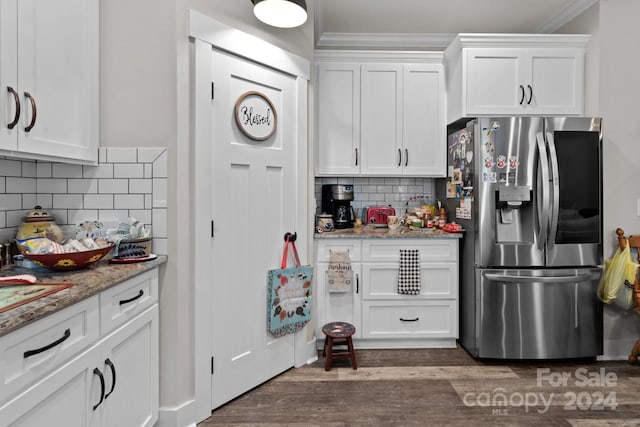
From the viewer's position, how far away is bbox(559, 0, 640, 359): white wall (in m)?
2.70

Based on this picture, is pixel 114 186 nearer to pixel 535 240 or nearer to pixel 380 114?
pixel 380 114

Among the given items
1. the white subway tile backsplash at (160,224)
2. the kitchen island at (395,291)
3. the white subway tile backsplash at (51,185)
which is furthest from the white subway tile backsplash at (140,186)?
the kitchen island at (395,291)

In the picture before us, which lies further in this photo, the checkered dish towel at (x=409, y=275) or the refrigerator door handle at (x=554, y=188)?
the checkered dish towel at (x=409, y=275)

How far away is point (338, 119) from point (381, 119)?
390 mm

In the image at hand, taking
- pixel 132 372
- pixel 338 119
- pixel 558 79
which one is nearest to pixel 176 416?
pixel 132 372

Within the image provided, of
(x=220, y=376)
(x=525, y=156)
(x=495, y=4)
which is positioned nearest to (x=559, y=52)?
(x=495, y=4)

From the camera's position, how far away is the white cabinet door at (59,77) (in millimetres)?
1354

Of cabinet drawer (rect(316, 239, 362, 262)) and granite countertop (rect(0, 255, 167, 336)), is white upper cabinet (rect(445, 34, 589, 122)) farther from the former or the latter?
granite countertop (rect(0, 255, 167, 336))

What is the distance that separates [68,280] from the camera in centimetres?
128

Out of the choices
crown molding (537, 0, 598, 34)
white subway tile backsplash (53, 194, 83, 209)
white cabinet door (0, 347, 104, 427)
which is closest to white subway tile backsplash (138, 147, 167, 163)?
white subway tile backsplash (53, 194, 83, 209)

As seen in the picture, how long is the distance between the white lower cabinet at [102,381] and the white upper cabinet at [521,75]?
8.89ft

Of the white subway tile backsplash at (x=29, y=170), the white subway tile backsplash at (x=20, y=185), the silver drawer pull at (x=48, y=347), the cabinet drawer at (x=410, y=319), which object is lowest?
the cabinet drawer at (x=410, y=319)

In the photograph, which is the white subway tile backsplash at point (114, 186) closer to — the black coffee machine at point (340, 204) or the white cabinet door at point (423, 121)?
the black coffee machine at point (340, 204)

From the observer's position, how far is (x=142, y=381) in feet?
5.30
